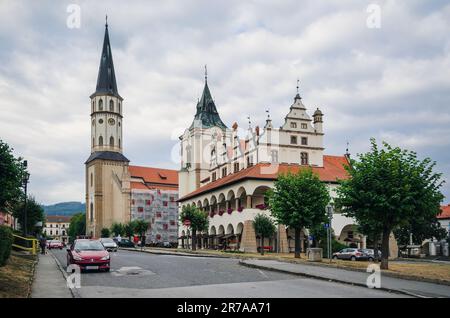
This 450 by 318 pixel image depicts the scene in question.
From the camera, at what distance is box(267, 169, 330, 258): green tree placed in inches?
1569

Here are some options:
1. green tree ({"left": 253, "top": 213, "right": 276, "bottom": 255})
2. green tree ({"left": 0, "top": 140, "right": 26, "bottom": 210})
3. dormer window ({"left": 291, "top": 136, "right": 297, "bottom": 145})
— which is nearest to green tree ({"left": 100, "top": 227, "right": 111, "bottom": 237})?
dormer window ({"left": 291, "top": 136, "right": 297, "bottom": 145})

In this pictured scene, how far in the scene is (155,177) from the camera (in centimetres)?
13425

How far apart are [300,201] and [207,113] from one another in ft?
192

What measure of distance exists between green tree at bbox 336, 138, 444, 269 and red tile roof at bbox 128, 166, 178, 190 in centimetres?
10186

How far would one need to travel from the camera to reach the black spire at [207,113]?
9411 centimetres

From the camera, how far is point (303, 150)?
205ft

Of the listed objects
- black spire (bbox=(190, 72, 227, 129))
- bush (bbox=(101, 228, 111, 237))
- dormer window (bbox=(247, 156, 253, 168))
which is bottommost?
bush (bbox=(101, 228, 111, 237))

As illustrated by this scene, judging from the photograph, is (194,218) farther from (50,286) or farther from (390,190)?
(50,286)

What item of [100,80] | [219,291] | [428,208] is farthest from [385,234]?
[100,80]

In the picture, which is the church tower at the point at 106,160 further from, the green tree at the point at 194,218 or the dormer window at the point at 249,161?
the dormer window at the point at 249,161

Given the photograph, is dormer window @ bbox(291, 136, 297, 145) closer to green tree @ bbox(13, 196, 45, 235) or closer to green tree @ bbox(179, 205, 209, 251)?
green tree @ bbox(179, 205, 209, 251)

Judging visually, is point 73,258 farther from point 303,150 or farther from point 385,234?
point 303,150

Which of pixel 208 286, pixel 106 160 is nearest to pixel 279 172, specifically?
pixel 208 286
